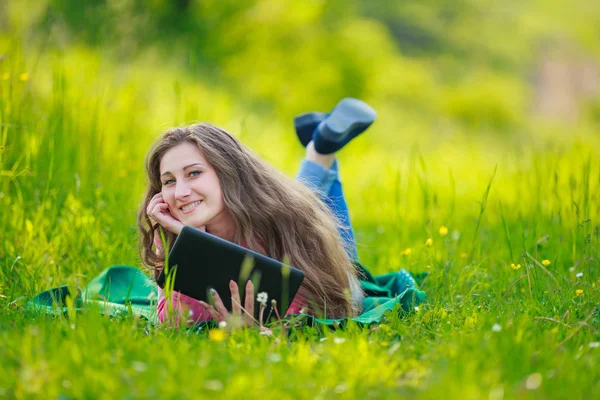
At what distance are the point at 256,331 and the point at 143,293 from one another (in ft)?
4.76

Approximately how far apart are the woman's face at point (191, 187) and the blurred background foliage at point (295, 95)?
0.68 meters

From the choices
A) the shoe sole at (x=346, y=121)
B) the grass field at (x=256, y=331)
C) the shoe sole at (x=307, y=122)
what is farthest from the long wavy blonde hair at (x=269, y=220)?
the shoe sole at (x=307, y=122)

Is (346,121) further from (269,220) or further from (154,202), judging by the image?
(154,202)

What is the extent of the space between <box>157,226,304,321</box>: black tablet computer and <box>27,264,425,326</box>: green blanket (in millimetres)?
205

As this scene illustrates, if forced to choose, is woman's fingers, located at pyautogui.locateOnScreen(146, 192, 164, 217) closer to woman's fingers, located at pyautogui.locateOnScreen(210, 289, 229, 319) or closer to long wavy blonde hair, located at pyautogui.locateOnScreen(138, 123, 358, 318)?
long wavy blonde hair, located at pyautogui.locateOnScreen(138, 123, 358, 318)

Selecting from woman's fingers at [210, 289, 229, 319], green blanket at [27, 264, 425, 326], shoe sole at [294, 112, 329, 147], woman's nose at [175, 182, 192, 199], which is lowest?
green blanket at [27, 264, 425, 326]

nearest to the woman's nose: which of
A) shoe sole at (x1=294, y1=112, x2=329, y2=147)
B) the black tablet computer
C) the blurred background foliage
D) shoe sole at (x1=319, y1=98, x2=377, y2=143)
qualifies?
the black tablet computer

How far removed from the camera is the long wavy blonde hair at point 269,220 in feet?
9.43

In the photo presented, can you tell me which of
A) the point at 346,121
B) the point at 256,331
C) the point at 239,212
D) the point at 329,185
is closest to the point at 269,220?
the point at 239,212

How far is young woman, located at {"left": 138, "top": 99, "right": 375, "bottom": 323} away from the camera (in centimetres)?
283

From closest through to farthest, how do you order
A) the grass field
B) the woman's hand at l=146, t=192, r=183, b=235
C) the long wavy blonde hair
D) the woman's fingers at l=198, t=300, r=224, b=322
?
the grass field
the woman's fingers at l=198, t=300, r=224, b=322
the woman's hand at l=146, t=192, r=183, b=235
the long wavy blonde hair

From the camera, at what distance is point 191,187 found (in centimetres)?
282

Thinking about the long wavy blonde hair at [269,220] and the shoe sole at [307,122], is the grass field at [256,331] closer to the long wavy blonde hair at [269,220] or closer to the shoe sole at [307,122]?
the long wavy blonde hair at [269,220]

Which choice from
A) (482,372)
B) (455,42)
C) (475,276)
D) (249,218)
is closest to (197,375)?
(482,372)
